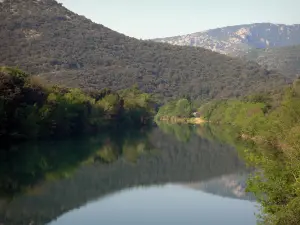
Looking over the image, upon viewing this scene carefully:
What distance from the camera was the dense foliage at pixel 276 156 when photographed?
70.1 ft

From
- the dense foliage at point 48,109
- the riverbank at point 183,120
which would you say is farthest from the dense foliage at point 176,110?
the dense foliage at point 48,109

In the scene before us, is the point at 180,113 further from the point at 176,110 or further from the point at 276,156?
the point at 276,156

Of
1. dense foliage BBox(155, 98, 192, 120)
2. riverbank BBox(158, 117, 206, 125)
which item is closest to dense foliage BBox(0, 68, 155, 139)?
riverbank BBox(158, 117, 206, 125)

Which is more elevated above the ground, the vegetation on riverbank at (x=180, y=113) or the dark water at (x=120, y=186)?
the dark water at (x=120, y=186)

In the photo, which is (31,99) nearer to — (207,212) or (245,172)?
(245,172)

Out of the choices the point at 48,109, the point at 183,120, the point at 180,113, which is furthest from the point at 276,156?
the point at 180,113

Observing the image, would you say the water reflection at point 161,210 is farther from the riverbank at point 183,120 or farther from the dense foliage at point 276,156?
the riverbank at point 183,120

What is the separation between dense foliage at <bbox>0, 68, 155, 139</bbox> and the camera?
207ft

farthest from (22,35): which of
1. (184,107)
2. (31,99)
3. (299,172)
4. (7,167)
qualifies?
(299,172)

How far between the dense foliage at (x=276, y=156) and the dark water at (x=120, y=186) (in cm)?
418

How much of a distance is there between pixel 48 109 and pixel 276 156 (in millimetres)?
38634

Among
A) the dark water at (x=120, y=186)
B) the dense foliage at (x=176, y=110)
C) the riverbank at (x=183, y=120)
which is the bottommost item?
the riverbank at (x=183, y=120)

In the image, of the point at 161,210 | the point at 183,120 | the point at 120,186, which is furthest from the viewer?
the point at 183,120

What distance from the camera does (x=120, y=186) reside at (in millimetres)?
43031
